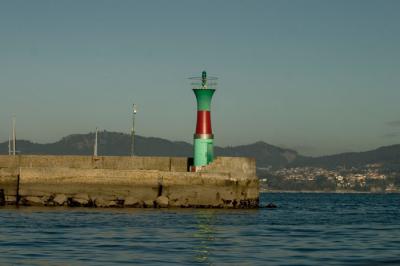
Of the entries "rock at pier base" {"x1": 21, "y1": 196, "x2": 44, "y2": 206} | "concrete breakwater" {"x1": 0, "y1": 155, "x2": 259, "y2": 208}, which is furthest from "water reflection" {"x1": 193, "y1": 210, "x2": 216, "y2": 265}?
Result: "rock at pier base" {"x1": 21, "y1": 196, "x2": 44, "y2": 206}

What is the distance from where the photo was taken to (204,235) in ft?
109

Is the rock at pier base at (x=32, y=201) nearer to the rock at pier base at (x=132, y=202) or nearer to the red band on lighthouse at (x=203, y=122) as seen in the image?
the rock at pier base at (x=132, y=202)

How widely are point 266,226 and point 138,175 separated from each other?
49.0 feet

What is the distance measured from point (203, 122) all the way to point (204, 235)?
23251 millimetres

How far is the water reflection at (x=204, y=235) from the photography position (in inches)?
1029

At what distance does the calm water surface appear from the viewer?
1005 inches

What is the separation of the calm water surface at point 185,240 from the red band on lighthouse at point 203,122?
10.8 m

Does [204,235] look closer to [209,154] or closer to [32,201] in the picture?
[32,201]

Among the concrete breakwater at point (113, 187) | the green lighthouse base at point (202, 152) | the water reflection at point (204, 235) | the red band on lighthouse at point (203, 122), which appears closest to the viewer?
the water reflection at point (204, 235)

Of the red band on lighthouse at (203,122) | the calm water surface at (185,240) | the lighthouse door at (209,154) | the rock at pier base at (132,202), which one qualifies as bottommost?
the calm water surface at (185,240)

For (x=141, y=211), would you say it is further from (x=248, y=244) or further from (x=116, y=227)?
(x=248, y=244)

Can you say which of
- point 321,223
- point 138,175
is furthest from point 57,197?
point 321,223

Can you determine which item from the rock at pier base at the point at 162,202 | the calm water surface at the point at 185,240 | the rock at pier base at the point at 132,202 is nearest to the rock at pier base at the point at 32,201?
the rock at pier base at the point at 132,202

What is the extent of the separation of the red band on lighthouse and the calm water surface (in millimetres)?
10832
